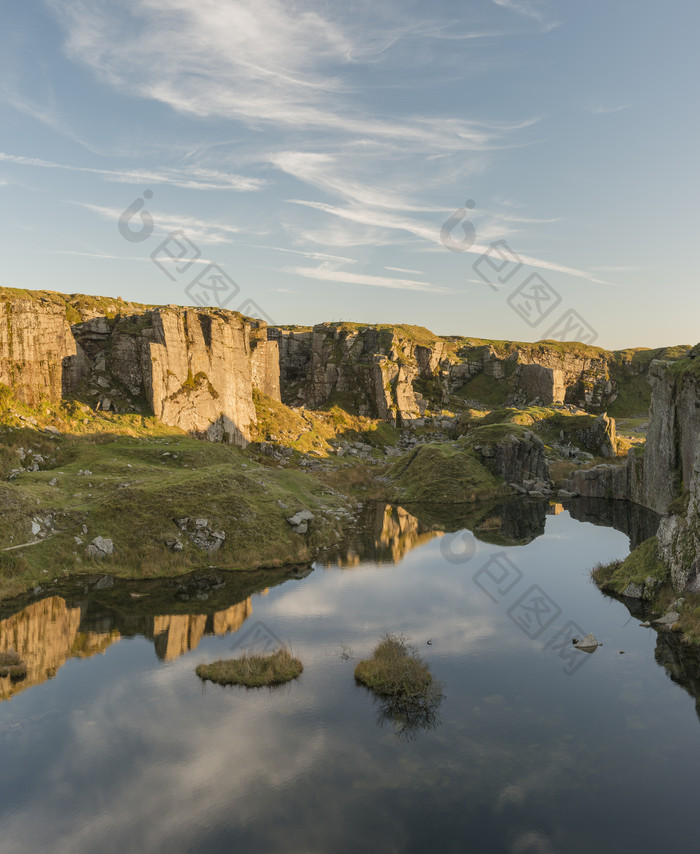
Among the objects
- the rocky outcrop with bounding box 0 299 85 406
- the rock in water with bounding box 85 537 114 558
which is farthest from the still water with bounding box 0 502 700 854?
the rocky outcrop with bounding box 0 299 85 406

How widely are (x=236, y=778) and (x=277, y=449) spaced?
64.6 metres

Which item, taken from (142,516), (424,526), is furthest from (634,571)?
(142,516)

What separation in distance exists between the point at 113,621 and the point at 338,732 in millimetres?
15627

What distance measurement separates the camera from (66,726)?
1983cm

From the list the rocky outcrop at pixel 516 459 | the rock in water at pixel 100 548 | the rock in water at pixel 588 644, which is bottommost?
the rock in water at pixel 588 644

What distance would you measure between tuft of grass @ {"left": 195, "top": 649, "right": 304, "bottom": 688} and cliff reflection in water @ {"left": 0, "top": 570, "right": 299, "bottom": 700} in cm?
299

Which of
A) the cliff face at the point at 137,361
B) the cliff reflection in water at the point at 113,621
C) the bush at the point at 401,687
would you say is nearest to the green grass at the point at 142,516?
the cliff reflection in water at the point at 113,621

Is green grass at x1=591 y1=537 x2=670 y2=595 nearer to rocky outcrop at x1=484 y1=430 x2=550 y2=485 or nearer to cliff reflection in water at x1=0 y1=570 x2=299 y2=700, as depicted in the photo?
cliff reflection in water at x1=0 y1=570 x2=299 y2=700

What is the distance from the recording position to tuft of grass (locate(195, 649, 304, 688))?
23.2 meters

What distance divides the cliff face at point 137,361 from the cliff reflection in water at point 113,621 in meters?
37.0

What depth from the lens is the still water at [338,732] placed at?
15078 millimetres

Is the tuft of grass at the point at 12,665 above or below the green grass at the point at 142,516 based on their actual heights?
below

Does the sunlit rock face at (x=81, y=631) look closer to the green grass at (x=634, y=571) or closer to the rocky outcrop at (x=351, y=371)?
the green grass at (x=634, y=571)

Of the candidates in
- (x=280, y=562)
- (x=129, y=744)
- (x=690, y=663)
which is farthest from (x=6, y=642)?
(x=690, y=663)
